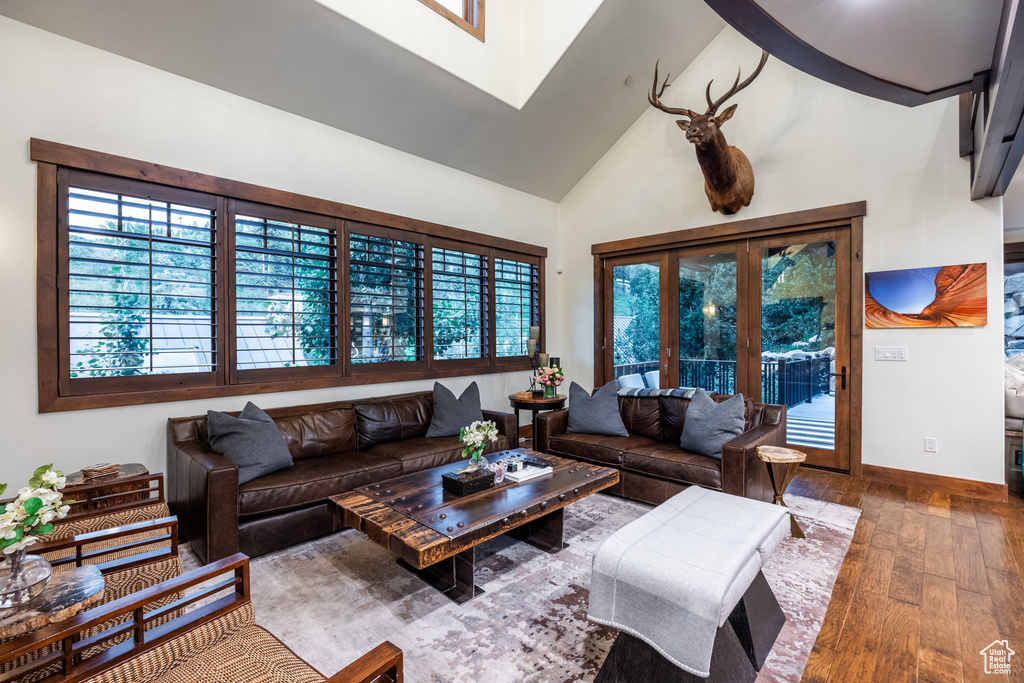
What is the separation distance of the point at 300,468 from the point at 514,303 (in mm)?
3284

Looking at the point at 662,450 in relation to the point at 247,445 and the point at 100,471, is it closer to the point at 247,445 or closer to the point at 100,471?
the point at 247,445

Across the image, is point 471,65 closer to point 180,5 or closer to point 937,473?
point 180,5

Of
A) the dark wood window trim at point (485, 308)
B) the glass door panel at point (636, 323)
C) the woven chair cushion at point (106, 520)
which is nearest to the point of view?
the woven chair cushion at point (106, 520)

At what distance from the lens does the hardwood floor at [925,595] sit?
175 cm

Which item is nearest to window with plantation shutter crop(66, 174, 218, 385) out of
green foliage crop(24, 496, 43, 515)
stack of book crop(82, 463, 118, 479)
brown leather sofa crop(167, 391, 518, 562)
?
brown leather sofa crop(167, 391, 518, 562)

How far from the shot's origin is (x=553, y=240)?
6184 millimetres

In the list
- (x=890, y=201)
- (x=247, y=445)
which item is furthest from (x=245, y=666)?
(x=890, y=201)

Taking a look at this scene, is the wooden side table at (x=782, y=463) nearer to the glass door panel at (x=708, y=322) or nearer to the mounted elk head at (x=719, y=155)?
the glass door panel at (x=708, y=322)

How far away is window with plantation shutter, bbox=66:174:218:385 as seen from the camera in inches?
110

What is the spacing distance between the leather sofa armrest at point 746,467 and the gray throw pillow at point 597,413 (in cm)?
106

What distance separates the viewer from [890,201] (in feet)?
12.7

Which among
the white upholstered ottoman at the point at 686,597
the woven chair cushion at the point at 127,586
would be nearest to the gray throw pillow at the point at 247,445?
the woven chair cushion at the point at 127,586

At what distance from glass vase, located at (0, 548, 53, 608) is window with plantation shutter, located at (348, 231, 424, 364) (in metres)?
2.79

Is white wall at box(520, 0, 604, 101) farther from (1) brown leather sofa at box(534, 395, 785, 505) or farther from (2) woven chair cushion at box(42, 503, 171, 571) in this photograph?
(2) woven chair cushion at box(42, 503, 171, 571)
